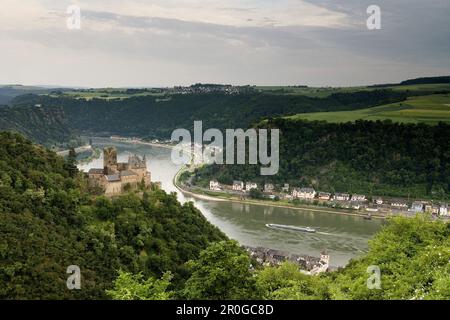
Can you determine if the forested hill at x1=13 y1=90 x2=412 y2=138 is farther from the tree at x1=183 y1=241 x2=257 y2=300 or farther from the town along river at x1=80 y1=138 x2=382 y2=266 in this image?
the tree at x1=183 y1=241 x2=257 y2=300

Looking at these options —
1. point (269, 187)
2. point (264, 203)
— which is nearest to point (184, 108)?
point (269, 187)

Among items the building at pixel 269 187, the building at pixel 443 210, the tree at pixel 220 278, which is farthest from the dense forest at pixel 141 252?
the building at pixel 269 187

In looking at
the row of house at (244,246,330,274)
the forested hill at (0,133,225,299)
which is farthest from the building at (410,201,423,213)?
the forested hill at (0,133,225,299)

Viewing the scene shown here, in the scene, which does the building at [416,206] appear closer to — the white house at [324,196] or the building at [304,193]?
the white house at [324,196]

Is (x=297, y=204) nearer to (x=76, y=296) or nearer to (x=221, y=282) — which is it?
(x=76, y=296)

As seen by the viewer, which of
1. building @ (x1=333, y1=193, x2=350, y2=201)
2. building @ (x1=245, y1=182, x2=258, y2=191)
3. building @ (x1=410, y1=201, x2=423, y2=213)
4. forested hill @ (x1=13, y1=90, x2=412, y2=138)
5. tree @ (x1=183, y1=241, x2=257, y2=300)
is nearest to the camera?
tree @ (x1=183, y1=241, x2=257, y2=300)
